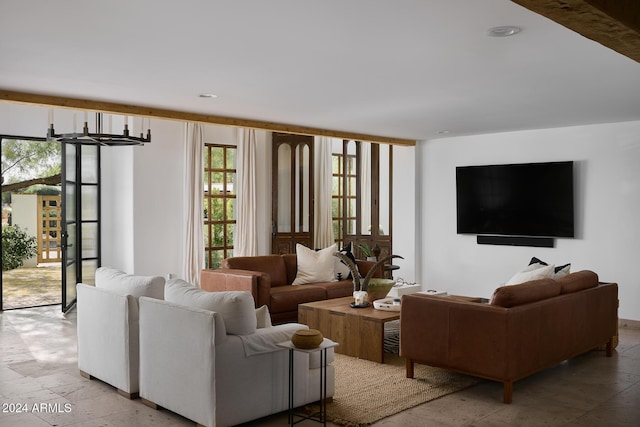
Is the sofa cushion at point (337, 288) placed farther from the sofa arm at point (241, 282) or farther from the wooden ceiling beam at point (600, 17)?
the wooden ceiling beam at point (600, 17)

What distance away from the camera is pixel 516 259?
8.45 metres

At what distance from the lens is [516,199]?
833cm

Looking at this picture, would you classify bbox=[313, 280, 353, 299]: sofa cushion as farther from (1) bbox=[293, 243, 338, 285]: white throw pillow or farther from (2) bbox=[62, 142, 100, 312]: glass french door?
(2) bbox=[62, 142, 100, 312]: glass french door

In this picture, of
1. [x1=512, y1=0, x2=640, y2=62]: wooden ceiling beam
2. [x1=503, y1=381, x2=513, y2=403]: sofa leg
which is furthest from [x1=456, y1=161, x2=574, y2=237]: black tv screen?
[x1=512, y1=0, x2=640, y2=62]: wooden ceiling beam

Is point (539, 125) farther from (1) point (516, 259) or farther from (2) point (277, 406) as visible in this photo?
Result: (2) point (277, 406)

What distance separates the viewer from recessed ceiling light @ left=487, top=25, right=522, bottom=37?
11.8ft

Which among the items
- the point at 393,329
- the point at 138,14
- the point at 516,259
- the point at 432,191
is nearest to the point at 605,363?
the point at 393,329

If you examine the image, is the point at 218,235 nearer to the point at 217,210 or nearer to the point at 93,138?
the point at 217,210

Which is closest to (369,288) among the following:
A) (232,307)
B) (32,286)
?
(232,307)

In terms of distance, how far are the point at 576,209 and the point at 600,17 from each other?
18.2 feet

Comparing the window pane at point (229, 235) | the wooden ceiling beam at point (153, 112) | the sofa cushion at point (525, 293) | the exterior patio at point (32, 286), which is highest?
the wooden ceiling beam at point (153, 112)

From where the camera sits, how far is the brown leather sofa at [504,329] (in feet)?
14.7

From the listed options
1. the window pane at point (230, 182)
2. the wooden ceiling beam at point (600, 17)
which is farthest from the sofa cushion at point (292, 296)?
the wooden ceiling beam at point (600, 17)

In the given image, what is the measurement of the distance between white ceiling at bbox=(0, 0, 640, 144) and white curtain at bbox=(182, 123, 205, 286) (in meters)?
2.24
